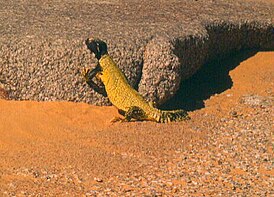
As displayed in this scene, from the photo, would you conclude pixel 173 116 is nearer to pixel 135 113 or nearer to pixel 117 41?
pixel 135 113

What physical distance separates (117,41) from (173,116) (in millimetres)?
1115

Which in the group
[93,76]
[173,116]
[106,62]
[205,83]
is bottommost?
[205,83]

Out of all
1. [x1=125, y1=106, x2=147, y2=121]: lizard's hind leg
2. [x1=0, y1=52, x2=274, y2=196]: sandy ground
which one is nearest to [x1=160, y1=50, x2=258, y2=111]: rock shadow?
[x1=0, y1=52, x2=274, y2=196]: sandy ground

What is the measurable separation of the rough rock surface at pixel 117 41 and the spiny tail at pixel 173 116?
14.4 inches

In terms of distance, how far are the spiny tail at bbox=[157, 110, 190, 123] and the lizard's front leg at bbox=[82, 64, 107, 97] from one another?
76 centimetres

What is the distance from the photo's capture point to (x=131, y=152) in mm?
6094

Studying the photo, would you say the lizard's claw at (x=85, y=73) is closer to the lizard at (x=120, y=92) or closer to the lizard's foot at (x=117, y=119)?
the lizard at (x=120, y=92)

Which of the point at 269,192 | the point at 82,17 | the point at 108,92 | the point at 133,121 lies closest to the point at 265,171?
the point at 269,192

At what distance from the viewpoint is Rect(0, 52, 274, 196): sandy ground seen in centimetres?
543

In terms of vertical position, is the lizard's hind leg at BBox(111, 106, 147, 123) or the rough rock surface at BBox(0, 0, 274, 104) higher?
the rough rock surface at BBox(0, 0, 274, 104)

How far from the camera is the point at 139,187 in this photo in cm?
541

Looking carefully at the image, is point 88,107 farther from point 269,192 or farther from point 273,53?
point 273,53

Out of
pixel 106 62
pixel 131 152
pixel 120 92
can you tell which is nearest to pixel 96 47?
pixel 106 62

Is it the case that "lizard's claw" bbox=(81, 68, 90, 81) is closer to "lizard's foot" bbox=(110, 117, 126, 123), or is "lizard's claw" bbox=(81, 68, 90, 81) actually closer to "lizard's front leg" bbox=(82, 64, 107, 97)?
"lizard's front leg" bbox=(82, 64, 107, 97)
